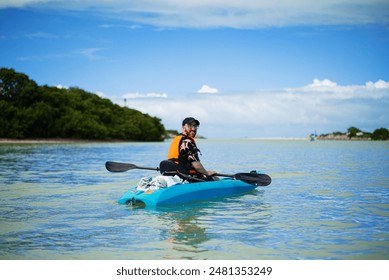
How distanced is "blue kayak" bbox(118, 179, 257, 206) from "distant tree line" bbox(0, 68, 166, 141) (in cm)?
5215

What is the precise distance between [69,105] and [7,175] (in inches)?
2376

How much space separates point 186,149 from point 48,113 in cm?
5707

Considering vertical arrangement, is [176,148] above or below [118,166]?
above

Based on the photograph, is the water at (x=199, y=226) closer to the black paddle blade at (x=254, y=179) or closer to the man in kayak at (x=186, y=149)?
the black paddle blade at (x=254, y=179)

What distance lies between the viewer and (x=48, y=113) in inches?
2459

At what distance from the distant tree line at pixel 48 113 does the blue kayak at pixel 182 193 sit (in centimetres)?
5215

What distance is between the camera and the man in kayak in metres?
9.05

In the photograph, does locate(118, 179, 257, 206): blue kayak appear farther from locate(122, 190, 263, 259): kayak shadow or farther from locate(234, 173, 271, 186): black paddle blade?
locate(234, 173, 271, 186): black paddle blade

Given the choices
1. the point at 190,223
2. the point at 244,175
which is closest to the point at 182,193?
the point at 190,223

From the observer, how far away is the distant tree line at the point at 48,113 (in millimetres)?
58125

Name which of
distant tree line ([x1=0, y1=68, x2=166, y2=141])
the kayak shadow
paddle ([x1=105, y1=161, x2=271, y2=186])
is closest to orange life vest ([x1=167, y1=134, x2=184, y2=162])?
the kayak shadow

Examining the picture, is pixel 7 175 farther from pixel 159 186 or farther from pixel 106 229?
pixel 106 229

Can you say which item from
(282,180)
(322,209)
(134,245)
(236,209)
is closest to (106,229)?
(134,245)

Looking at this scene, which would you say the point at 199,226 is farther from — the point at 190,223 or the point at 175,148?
the point at 175,148
